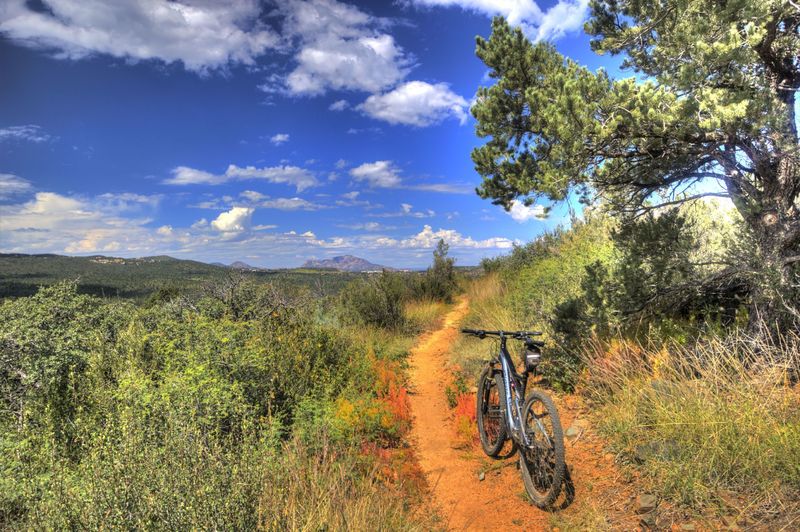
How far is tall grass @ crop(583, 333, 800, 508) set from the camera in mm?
2893

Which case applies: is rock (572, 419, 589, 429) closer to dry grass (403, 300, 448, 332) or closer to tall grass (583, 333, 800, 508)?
tall grass (583, 333, 800, 508)

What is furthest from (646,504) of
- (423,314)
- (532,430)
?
(423,314)

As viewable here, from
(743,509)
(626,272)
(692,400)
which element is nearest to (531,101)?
(626,272)

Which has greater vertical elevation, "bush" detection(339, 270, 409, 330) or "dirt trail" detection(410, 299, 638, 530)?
"bush" detection(339, 270, 409, 330)

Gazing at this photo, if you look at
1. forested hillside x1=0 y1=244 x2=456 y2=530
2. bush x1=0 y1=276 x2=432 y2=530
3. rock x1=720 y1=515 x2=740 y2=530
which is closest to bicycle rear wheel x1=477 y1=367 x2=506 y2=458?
forested hillside x1=0 y1=244 x2=456 y2=530

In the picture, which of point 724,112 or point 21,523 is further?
point 724,112

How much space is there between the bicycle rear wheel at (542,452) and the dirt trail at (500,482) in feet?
0.66

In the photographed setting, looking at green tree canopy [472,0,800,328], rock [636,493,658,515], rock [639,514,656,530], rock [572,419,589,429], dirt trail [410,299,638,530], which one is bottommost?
dirt trail [410,299,638,530]

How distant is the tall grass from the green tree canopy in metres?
1.17

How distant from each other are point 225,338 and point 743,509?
532 cm

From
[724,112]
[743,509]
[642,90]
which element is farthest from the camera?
[642,90]

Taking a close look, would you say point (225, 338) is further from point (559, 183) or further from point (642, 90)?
point (642, 90)

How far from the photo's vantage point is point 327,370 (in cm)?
658

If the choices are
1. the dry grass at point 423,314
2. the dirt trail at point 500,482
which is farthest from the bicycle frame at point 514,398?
the dry grass at point 423,314
